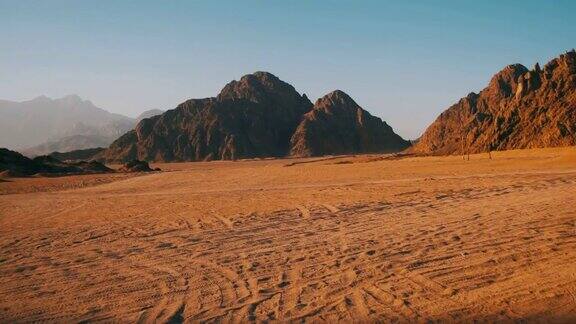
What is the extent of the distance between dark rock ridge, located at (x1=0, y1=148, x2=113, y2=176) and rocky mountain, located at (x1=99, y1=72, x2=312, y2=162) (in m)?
40.0

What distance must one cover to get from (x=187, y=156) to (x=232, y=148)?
29.5ft

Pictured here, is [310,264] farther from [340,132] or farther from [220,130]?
[340,132]

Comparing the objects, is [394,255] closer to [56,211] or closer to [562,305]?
[562,305]

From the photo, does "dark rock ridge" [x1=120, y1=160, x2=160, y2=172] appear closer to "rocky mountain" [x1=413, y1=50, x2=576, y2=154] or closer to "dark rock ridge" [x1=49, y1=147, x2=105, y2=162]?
"rocky mountain" [x1=413, y1=50, x2=576, y2=154]

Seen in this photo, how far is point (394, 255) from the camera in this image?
6578mm

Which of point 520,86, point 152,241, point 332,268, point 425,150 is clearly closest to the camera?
point 332,268

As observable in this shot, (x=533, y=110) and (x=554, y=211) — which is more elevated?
(x=533, y=110)

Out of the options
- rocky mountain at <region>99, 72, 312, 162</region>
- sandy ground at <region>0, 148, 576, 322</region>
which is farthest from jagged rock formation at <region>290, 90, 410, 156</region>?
sandy ground at <region>0, 148, 576, 322</region>

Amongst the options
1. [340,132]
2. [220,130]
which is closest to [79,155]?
[220,130]

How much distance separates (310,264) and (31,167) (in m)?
42.4

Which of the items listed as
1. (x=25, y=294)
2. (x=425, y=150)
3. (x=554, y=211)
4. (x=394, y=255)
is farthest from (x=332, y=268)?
(x=425, y=150)

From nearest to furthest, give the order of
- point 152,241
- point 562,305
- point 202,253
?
point 562,305 → point 202,253 → point 152,241

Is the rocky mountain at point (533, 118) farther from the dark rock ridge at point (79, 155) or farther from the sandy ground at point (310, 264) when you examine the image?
the dark rock ridge at point (79, 155)

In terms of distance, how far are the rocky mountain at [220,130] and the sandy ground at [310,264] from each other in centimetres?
7645
